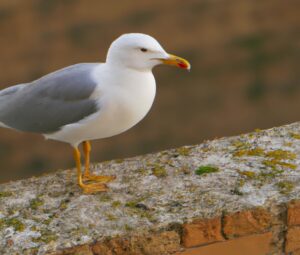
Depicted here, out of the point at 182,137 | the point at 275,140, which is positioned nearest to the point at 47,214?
the point at 275,140

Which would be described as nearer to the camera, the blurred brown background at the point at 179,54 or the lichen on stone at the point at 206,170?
the lichen on stone at the point at 206,170

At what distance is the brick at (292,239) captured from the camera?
1868 mm

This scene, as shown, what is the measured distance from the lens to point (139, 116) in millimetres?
2129

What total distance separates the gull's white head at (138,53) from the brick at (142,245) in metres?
0.51

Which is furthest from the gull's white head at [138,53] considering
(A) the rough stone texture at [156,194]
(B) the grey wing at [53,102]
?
(A) the rough stone texture at [156,194]

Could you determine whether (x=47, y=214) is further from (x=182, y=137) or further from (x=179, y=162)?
(x=182, y=137)

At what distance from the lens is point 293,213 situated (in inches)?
73.3

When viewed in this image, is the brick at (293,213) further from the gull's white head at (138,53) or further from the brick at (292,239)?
the gull's white head at (138,53)

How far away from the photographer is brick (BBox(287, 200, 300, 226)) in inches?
73.3

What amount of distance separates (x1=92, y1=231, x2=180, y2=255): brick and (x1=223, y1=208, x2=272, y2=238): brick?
4.7 inches

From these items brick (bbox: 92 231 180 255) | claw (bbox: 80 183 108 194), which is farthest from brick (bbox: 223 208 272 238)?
claw (bbox: 80 183 108 194)

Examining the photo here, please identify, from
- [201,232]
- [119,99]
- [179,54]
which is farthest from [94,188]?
[179,54]

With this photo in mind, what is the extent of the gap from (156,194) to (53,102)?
0.45 metres

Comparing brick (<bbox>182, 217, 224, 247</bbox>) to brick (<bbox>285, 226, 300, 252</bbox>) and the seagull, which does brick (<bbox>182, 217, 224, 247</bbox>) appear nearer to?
brick (<bbox>285, 226, 300, 252</bbox>)
